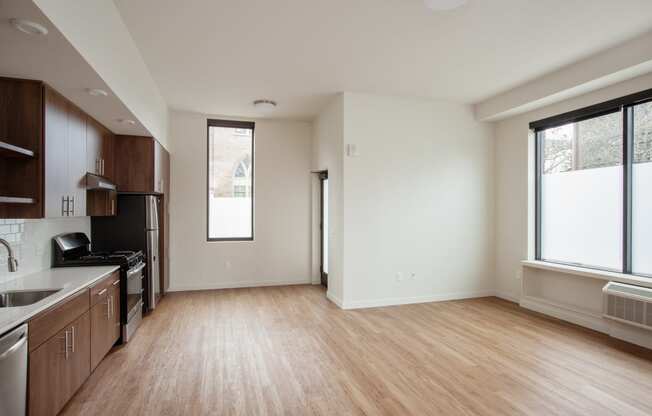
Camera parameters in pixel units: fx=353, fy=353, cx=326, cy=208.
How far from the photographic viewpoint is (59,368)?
7.61ft

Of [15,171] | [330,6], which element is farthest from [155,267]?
[330,6]

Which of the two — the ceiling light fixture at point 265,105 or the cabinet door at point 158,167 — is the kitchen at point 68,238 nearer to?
the cabinet door at point 158,167

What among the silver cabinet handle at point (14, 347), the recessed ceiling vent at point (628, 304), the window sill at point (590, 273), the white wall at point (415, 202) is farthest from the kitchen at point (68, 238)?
the window sill at point (590, 273)

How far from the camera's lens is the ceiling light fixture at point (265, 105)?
5.34m

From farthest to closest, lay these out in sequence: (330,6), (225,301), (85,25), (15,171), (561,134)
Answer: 1. (225,301)
2. (561,134)
3. (330,6)
4. (15,171)
5. (85,25)

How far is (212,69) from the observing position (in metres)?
4.21

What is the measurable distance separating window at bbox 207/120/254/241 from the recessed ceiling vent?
5.16m

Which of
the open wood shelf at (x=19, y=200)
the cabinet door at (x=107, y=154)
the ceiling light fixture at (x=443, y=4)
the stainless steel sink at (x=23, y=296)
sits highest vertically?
the ceiling light fixture at (x=443, y=4)

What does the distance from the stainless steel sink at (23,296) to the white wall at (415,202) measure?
133 inches

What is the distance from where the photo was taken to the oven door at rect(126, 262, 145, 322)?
3790mm

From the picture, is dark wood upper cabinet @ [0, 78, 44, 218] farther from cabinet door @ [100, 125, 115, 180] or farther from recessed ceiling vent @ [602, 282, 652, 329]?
recessed ceiling vent @ [602, 282, 652, 329]

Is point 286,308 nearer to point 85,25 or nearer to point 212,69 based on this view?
point 212,69

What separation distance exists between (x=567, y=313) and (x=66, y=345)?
5314 mm

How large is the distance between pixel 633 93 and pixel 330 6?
136 inches
